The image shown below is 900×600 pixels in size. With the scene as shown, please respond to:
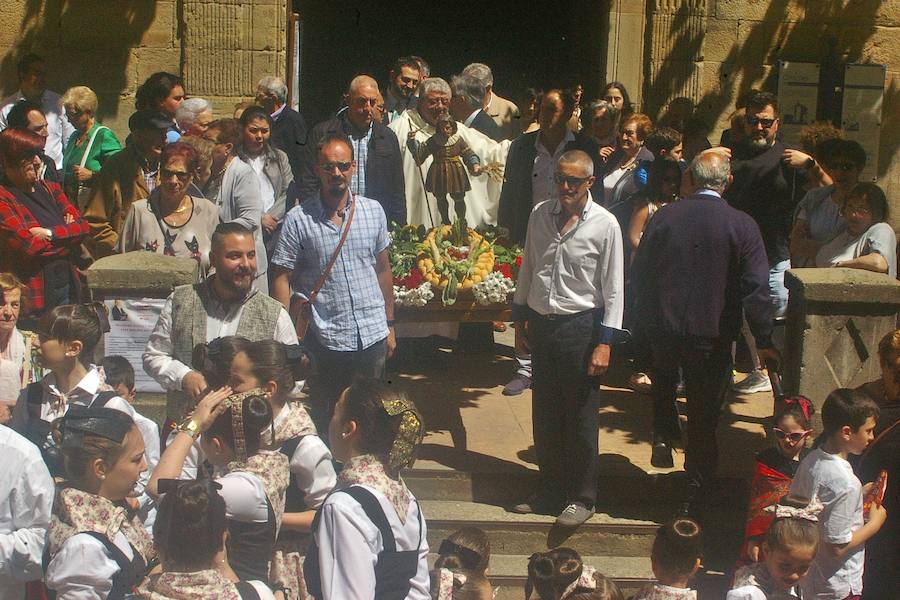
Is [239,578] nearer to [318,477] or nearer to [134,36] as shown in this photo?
[318,477]

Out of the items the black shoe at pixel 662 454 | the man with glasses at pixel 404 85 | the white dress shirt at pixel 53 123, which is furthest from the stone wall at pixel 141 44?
the black shoe at pixel 662 454

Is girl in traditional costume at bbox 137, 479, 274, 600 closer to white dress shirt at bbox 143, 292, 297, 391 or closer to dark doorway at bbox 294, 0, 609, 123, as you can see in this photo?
white dress shirt at bbox 143, 292, 297, 391

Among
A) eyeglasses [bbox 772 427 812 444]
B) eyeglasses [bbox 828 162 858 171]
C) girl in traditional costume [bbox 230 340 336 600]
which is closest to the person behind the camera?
girl in traditional costume [bbox 230 340 336 600]

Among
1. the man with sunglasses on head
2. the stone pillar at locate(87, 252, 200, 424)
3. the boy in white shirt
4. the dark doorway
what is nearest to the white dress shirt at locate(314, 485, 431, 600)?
the boy in white shirt

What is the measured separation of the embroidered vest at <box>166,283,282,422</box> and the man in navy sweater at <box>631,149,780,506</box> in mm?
2076

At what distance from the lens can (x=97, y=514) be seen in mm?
4223

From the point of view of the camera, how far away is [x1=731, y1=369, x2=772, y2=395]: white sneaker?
28.3 feet

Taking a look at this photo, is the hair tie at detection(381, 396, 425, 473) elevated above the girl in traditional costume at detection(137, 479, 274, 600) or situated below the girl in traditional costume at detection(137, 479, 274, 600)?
above

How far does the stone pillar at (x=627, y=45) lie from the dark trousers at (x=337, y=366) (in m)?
5.31

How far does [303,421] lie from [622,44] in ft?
23.5

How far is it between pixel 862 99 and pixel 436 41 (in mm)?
5480

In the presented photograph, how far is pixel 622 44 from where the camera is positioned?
1111 centimetres

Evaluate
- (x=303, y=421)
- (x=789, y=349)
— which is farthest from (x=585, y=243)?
(x=303, y=421)

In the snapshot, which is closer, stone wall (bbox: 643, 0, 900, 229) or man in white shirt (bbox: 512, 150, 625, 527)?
man in white shirt (bbox: 512, 150, 625, 527)
